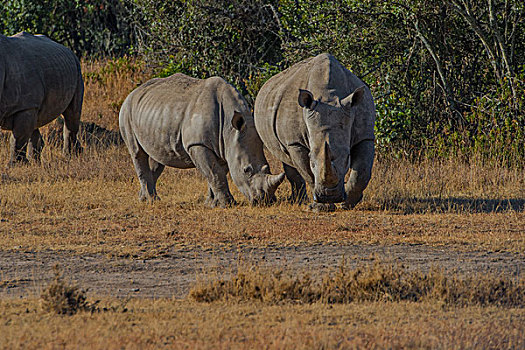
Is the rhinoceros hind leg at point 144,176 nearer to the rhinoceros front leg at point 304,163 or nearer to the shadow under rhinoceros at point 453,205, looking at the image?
the rhinoceros front leg at point 304,163

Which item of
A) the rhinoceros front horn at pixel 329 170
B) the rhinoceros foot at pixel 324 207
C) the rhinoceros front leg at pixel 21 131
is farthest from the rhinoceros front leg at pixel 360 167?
the rhinoceros front leg at pixel 21 131

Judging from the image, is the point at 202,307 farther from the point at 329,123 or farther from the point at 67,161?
the point at 67,161

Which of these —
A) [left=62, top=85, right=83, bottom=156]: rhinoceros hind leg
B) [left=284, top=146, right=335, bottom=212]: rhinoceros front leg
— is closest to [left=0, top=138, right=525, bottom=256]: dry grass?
[left=284, top=146, right=335, bottom=212]: rhinoceros front leg

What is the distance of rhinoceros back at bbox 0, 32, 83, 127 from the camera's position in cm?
1248

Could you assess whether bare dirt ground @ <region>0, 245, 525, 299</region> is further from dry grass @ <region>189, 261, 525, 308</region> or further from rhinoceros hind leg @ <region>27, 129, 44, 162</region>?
rhinoceros hind leg @ <region>27, 129, 44, 162</region>

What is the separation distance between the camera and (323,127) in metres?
8.41

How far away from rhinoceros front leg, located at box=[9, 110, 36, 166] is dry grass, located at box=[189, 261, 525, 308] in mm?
7636

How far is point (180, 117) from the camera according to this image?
988cm

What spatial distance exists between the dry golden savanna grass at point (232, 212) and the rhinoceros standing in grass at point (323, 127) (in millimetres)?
389

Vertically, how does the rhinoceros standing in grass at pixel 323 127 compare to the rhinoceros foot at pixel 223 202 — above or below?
above

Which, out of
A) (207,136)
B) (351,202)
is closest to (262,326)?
(351,202)

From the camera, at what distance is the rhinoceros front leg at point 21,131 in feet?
41.1

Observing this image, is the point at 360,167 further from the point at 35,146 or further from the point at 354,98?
the point at 35,146

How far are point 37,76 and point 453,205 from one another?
22.6ft
